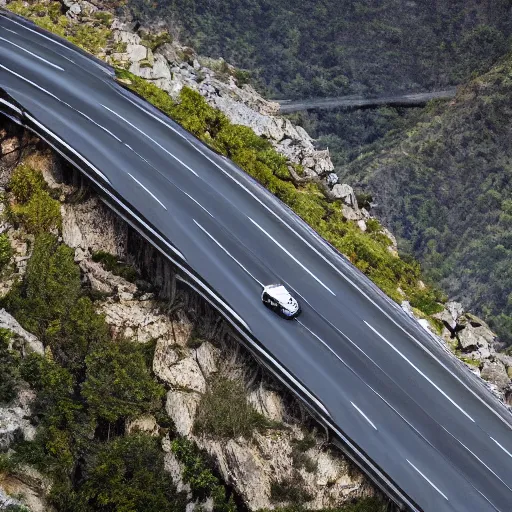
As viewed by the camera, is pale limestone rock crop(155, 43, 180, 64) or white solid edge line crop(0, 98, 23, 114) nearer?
white solid edge line crop(0, 98, 23, 114)

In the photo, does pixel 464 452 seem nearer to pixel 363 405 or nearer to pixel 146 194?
pixel 363 405

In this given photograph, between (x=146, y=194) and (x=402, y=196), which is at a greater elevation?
(x=146, y=194)

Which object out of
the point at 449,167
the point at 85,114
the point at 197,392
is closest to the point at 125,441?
the point at 197,392

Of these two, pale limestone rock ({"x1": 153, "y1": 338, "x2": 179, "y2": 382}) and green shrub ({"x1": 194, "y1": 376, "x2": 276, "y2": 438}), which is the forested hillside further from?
green shrub ({"x1": 194, "y1": 376, "x2": 276, "y2": 438})

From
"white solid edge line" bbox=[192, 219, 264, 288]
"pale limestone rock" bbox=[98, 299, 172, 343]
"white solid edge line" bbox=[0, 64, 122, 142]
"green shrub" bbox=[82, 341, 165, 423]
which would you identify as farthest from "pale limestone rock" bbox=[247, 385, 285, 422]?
"white solid edge line" bbox=[0, 64, 122, 142]

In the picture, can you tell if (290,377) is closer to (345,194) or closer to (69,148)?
(69,148)
